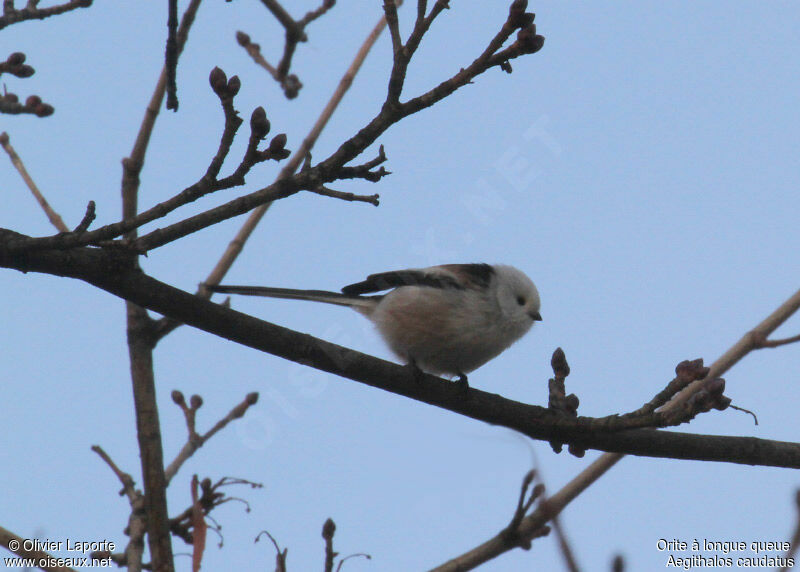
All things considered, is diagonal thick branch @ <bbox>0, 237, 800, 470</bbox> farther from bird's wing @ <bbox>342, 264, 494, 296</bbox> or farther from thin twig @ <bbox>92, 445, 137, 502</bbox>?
bird's wing @ <bbox>342, 264, 494, 296</bbox>

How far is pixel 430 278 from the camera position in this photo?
4930mm

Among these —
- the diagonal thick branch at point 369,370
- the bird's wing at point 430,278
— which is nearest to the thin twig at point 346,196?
the diagonal thick branch at point 369,370

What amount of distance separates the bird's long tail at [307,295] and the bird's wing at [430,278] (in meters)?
0.07

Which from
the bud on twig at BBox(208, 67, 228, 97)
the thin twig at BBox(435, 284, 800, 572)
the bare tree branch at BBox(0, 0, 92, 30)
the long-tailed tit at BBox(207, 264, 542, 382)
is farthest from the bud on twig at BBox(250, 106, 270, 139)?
the long-tailed tit at BBox(207, 264, 542, 382)

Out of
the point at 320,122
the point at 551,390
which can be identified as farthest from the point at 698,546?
the point at 320,122

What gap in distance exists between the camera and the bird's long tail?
3883mm

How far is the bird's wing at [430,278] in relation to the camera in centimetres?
491

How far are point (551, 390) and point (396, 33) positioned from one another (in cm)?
145

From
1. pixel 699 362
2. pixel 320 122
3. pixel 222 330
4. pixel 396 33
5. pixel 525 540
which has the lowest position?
pixel 525 540

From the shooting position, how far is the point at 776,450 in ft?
10.4

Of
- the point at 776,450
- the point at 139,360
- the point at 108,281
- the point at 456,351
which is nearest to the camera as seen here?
the point at 108,281

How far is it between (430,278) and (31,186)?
1.99 meters

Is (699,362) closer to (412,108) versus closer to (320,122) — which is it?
(412,108)

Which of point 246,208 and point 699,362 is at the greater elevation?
point 246,208
